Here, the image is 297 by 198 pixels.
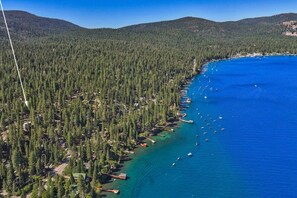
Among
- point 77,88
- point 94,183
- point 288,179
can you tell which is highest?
point 77,88

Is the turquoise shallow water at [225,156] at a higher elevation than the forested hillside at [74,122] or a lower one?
lower

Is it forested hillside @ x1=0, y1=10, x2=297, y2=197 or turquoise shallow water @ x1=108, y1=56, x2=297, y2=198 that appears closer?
forested hillside @ x1=0, y1=10, x2=297, y2=197

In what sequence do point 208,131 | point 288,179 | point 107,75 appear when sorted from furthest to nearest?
point 107,75
point 208,131
point 288,179

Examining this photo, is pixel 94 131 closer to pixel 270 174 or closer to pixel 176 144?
pixel 176 144

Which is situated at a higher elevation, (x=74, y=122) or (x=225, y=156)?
(x=74, y=122)

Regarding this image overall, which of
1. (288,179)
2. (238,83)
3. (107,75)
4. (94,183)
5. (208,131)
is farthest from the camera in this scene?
(238,83)

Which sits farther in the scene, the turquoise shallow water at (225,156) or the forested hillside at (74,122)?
the turquoise shallow water at (225,156)

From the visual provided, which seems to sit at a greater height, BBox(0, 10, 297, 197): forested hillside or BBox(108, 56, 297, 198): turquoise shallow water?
BBox(0, 10, 297, 197): forested hillside

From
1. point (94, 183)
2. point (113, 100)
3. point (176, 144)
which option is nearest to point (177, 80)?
point (113, 100)
